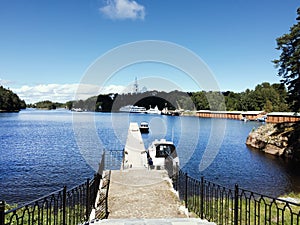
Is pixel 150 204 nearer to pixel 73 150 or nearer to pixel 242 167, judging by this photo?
pixel 242 167

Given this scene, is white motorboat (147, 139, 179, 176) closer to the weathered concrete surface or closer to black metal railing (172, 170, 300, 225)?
black metal railing (172, 170, 300, 225)

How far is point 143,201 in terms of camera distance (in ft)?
29.1

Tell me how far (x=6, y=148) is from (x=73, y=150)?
24.4 feet

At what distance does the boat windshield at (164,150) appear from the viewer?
18844mm

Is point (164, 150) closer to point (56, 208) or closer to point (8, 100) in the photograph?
point (56, 208)

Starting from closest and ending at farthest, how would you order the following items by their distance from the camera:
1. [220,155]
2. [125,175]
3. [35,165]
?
[125,175], [35,165], [220,155]

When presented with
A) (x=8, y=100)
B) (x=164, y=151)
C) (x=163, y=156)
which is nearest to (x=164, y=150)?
(x=164, y=151)

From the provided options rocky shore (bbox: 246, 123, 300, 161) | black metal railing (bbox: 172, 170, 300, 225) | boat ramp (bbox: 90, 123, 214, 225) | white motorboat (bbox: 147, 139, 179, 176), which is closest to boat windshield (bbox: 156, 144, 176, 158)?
white motorboat (bbox: 147, 139, 179, 176)

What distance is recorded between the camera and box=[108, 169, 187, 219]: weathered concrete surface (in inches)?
311

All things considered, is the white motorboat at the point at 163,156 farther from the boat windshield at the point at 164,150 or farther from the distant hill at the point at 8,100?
the distant hill at the point at 8,100

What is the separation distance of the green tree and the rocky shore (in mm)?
3582

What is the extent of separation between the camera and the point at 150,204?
859 centimetres

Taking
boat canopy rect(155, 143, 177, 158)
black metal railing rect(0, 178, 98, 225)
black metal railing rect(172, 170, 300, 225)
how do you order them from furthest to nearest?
boat canopy rect(155, 143, 177, 158), black metal railing rect(172, 170, 300, 225), black metal railing rect(0, 178, 98, 225)

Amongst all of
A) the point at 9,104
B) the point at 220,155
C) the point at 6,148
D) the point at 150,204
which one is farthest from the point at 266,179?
the point at 9,104
